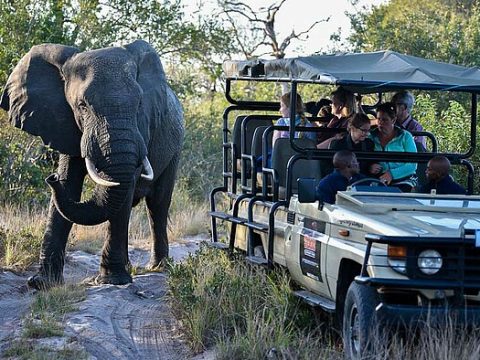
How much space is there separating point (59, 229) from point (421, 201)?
491cm

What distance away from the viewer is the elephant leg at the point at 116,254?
1183cm

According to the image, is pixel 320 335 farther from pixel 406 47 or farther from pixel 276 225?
pixel 406 47

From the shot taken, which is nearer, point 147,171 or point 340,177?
point 340,177

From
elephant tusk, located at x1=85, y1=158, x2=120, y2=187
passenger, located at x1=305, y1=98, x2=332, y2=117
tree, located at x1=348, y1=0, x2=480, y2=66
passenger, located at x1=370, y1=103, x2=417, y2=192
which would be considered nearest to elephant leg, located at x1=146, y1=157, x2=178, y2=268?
elephant tusk, located at x1=85, y1=158, x2=120, y2=187

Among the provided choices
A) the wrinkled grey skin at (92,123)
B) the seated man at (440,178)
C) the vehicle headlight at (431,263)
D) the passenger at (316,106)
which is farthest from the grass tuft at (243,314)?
the passenger at (316,106)

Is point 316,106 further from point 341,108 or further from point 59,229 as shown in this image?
point 59,229

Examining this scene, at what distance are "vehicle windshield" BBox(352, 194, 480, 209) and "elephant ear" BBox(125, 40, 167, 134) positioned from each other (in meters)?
4.39

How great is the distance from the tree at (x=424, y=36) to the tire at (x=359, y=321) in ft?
41.8

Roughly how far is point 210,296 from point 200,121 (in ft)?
46.4

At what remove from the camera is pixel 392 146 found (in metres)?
10.0

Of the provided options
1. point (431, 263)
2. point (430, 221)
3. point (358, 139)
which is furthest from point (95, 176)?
point (431, 263)

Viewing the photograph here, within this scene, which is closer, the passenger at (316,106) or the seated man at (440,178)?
the seated man at (440,178)

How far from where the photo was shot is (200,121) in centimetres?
2306

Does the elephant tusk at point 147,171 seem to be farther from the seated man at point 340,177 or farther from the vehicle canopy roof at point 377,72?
the seated man at point 340,177
